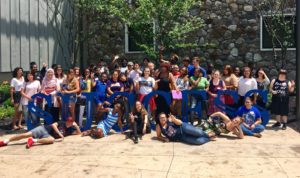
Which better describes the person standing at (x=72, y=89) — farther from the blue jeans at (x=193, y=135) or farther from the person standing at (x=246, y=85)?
the person standing at (x=246, y=85)

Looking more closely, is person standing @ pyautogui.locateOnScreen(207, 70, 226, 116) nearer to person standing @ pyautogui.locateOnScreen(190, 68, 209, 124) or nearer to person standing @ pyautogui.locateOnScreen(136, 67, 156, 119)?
person standing @ pyautogui.locateOnScreen(190, 68, 209, 124)

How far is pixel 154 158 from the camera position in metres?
7.73

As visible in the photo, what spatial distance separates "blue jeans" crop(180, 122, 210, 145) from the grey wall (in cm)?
672

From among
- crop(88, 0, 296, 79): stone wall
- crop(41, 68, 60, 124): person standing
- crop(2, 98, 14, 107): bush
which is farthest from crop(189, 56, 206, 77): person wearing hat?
crop(2, 98, 14, 107): bush

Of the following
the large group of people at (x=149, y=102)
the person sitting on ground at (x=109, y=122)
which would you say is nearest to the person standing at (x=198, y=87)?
the large group of people at (x=149, y=102)

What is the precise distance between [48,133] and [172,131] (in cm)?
284

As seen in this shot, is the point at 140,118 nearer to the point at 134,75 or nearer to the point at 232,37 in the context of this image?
the point at 134,75

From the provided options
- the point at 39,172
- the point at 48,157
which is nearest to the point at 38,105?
the point at 48,157

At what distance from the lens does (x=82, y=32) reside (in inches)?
621

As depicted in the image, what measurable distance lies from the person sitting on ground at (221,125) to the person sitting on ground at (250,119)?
1.21ft

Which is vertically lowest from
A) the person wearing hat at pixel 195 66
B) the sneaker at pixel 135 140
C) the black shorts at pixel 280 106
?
the sneaker at pixel 135 140

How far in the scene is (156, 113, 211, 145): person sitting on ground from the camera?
8.84m

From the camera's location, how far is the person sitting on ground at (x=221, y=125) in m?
9.25

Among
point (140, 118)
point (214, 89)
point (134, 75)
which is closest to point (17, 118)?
point (134, 75)
